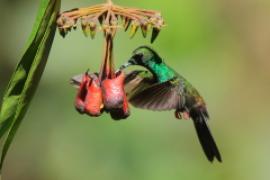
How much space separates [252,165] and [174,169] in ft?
2.25

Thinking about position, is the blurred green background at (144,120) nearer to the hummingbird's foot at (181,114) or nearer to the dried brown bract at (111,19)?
the hummingbird's foot at (181,114)

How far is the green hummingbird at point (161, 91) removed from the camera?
12.2 feet

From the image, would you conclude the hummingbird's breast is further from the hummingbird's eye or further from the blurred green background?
the blurred green background

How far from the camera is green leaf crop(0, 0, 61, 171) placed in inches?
112

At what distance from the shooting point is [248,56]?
25.0 feet

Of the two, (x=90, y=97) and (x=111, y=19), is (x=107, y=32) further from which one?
(x=90, y=97)

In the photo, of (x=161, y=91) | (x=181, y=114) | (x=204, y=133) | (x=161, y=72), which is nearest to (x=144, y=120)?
Result: (x=204, y=133)

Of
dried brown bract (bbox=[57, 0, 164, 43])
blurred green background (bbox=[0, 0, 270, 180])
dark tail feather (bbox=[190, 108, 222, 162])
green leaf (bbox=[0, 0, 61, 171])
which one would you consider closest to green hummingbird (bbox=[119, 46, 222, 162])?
dark tail feather (bbox=[190, 108, 222, 162])

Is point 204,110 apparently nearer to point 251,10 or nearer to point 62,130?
point 62,130

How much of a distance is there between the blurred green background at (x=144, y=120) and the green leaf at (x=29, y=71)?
11.5 ft

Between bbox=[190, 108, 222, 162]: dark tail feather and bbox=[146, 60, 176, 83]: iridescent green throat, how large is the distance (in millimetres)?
356

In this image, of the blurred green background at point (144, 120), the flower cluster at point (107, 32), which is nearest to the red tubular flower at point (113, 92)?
the flower cluster at point (107, 32)

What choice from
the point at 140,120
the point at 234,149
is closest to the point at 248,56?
the point at 234,149

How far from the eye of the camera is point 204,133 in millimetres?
4500
